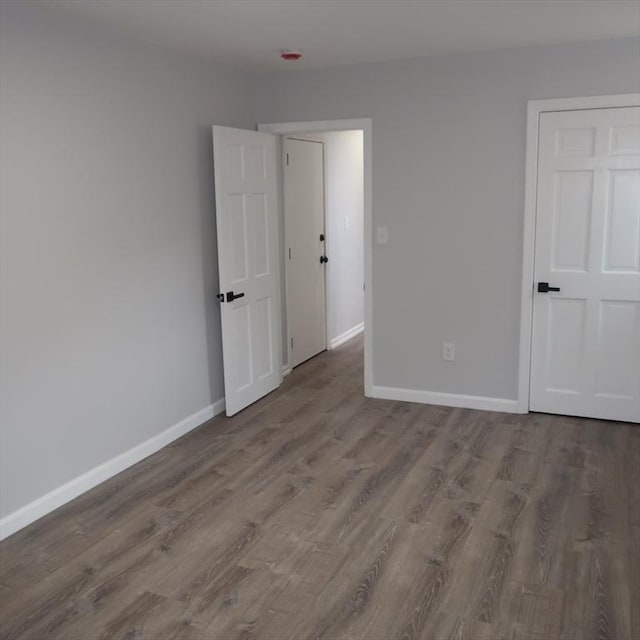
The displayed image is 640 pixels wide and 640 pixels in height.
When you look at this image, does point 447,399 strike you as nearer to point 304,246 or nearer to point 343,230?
point 304,246

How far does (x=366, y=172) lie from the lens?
457cm

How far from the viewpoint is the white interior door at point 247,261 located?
422cm

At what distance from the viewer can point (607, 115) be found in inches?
154

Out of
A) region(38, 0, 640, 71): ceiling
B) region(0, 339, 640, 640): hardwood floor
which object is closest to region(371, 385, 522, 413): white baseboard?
region(0, 339, 640, 640): hardwood floor

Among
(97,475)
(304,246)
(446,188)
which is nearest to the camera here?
(97,475)

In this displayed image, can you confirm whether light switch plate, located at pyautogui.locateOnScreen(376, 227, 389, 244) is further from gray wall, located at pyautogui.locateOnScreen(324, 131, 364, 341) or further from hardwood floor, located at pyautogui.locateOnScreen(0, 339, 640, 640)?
gray wall, located at pyautogui.locateOnScreen(324, 131, 364, 341)

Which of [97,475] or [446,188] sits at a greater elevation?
[446,188]

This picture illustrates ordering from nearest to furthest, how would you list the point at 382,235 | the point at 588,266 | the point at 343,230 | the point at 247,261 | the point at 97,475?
the point at 97,475 < the point at 588,266 < the point at 247,261 < the point at 382,235 < the point at 343,230

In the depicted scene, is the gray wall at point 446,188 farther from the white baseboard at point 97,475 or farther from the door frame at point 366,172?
the white baseboard at point 97,475

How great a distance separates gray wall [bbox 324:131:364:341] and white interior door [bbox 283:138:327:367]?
6.5 inches

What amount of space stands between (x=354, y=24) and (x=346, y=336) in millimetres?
3799

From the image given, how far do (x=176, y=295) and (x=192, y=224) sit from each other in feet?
1.57

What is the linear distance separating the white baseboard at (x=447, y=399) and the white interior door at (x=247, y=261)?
873mm

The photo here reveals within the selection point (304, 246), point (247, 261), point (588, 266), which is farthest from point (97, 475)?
point (588, 266)
